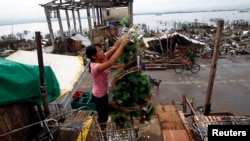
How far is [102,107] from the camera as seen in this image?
452 cm

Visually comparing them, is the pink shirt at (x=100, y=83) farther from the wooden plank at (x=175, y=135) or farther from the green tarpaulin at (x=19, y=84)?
the wooden plank at (x=175, y=135)

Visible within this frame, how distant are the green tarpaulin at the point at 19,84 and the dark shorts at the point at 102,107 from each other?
170 cm

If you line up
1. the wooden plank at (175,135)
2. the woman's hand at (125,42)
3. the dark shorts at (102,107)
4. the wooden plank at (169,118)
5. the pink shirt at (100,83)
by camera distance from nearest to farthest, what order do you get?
the woman's hand at (125,42)
the pink shirt at (100,83)
the dark shorts at (102,107)
the wooden plank at (175,135)
the wooden plank at (169,118)

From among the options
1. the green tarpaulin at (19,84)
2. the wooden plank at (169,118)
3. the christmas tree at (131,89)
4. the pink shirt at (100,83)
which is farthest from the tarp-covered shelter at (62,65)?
the wooden plank at (169,118)

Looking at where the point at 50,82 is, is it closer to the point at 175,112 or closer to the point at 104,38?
the point at 175,112

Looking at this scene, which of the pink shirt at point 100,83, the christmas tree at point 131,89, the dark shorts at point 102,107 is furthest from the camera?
the dark shorts at point 102,107

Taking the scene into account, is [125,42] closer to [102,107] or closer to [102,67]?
[102,67]

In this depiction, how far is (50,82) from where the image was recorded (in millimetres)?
5934

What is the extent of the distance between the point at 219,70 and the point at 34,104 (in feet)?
47.9

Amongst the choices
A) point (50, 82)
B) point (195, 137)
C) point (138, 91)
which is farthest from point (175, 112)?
point (50, 82)

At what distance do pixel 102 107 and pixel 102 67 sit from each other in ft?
3.47

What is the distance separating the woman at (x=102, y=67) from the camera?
3861 millimetres

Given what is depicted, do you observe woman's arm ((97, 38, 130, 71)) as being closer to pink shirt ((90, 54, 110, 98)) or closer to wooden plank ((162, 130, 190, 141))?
pink shirt ((90, 54, 110, 98))

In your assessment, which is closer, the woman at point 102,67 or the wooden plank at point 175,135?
the woman at point 102,67
